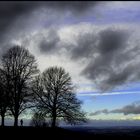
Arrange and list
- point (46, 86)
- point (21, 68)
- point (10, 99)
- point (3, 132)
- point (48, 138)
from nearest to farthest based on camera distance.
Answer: point (3, 132) → point (48, 138) → point (10, 99) → point (21, 68) → point (46, 86)

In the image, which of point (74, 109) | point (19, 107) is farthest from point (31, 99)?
point (74, 109)

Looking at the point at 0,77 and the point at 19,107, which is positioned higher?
the point at 0,77

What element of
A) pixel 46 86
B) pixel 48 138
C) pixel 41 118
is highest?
pixel 46 86

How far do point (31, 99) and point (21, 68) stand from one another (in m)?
6.21

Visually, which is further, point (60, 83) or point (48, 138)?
point (60, 83)

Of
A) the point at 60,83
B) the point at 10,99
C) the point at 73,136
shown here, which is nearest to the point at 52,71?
the point at 60,83

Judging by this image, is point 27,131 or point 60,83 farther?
point 60,83

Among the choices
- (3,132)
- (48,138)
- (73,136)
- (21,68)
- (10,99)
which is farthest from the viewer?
(21,68)

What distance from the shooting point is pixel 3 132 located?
51.8m

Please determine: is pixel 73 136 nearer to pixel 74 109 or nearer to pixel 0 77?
pixel 74 109

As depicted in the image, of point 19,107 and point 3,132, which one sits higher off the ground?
point 19,107

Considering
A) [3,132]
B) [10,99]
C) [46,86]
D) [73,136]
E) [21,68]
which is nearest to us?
[3,132]

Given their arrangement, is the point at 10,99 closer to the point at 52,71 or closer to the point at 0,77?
the point at 0,77

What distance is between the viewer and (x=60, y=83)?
77062 mm
